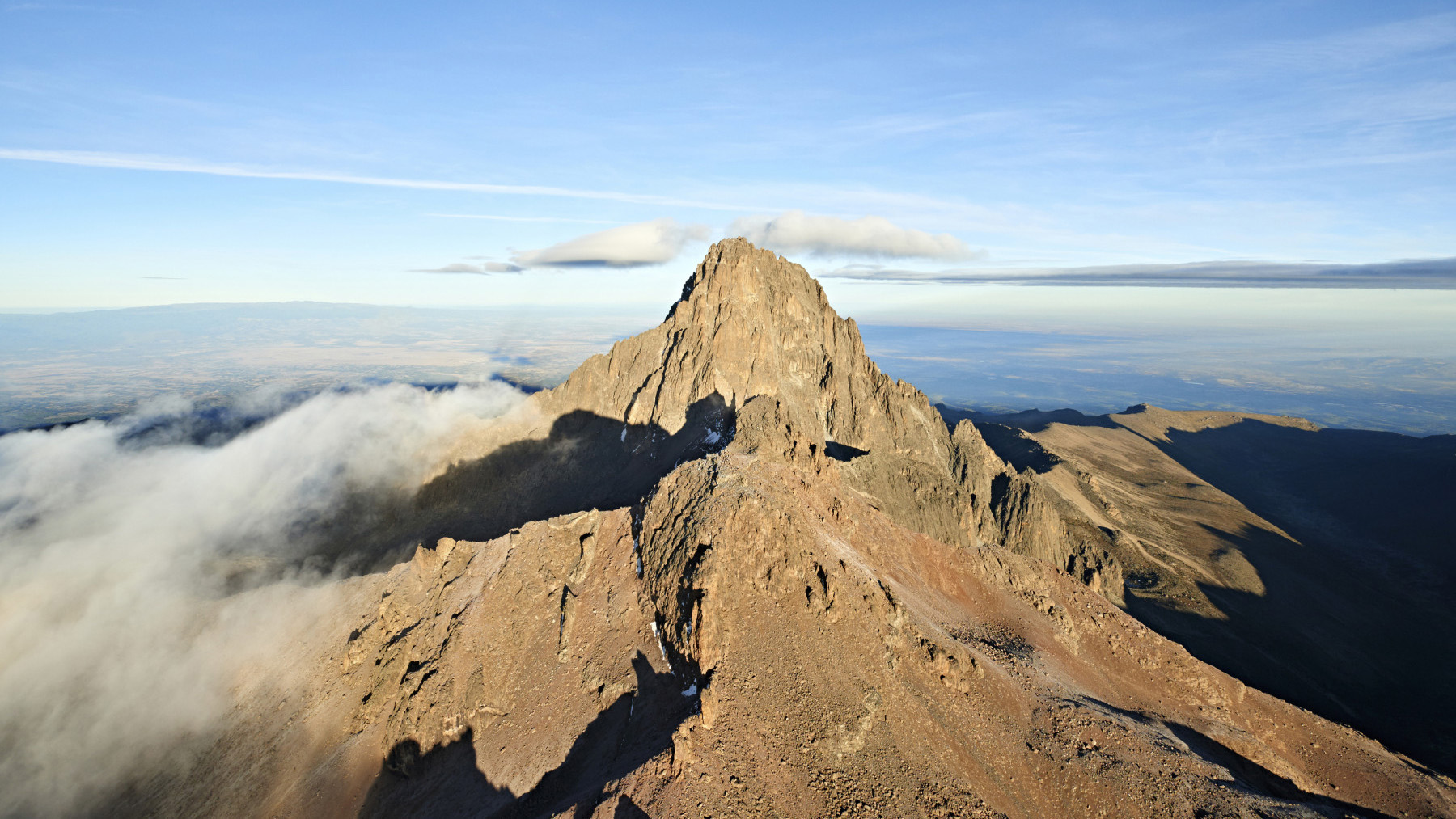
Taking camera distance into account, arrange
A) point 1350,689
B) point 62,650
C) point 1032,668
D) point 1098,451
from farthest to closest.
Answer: point 1098,451, point 1350,689, point 62,650, point 1032,668

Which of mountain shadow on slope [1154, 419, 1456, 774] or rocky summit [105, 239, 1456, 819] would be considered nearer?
rocky summit [105, 239, 1456, 819]

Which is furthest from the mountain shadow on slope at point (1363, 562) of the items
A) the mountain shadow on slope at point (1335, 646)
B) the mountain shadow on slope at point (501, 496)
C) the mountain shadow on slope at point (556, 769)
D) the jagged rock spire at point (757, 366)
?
the mountain shadow on slope at point (556, 769)

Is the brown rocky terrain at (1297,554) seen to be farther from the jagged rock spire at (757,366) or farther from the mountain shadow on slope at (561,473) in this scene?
the mountain shadow on slope at (561,473)

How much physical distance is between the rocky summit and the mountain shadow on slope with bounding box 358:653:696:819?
0.17m

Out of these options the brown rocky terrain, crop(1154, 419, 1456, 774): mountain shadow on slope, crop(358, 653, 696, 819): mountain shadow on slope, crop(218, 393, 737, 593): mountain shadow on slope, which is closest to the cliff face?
crop(218, 393, 737, 593): mountain shadow on slope

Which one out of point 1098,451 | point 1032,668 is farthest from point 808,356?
point 1098,451

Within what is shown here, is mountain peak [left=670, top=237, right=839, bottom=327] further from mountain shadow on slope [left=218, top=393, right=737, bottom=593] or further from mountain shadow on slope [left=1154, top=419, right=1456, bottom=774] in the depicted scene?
mountain shadow on slope [left=1154, top=419, right=1456, bottom=774]

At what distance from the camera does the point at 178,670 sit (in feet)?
156

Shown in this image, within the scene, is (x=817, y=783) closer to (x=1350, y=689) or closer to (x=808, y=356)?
(x=808, y=356)

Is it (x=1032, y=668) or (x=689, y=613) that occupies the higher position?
(x=689, y=613)

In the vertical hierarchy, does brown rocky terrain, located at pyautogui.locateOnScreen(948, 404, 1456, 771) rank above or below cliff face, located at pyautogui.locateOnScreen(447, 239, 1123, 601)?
below

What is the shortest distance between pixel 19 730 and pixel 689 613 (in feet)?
203

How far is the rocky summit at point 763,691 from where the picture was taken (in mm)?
28219

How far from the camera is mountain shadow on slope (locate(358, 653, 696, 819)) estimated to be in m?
27.9
